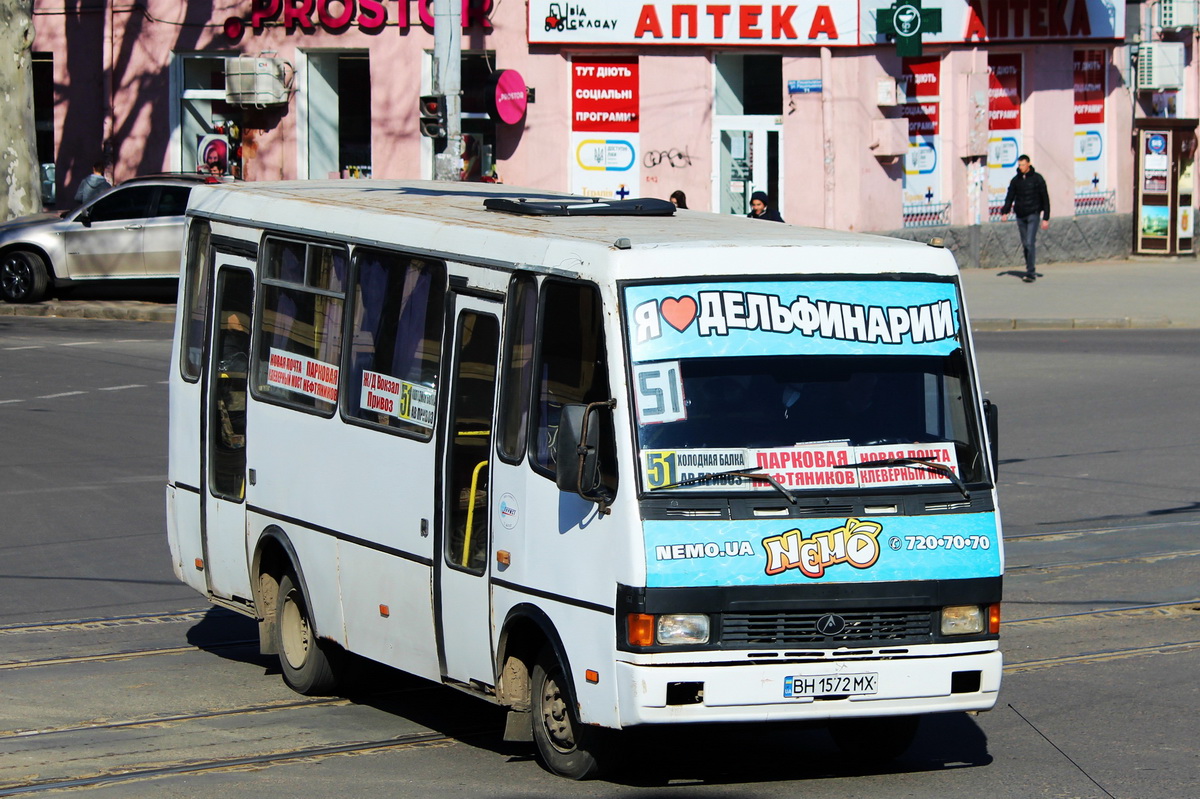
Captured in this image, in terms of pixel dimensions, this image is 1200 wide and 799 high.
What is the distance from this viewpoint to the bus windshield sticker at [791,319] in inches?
268

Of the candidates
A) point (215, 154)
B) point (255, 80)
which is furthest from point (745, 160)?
point (215, 154)

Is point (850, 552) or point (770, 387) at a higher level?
point (770, 387)

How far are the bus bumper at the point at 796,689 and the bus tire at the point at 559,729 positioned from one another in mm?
394

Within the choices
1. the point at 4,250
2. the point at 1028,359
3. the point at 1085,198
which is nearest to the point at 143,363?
the point at 4,250

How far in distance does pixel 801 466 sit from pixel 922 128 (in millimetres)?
25076

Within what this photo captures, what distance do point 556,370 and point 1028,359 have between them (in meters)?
14.5

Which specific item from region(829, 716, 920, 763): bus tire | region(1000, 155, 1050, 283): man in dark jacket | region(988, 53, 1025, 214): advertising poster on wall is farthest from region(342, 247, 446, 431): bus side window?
region(988, 53, 1025, 214): advertising poster on wall

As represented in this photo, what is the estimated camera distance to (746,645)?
21.7 ft

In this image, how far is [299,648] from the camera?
8938 millimetres

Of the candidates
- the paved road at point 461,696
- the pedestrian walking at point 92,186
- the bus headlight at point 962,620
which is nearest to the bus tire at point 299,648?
the paved road at point 461,696

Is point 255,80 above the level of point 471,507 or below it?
above

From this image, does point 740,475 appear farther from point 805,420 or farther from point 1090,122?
point 1090,122

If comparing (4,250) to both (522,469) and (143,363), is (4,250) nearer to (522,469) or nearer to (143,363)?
(143,363)

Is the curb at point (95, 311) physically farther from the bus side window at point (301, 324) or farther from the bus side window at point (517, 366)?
the bus side window at point (517, 366)
